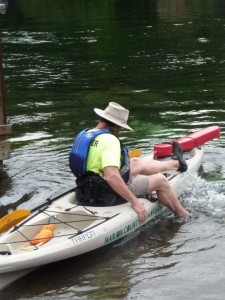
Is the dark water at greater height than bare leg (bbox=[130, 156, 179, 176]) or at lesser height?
lesser

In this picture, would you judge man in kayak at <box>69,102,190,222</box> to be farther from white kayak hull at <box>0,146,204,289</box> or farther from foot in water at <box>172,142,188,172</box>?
foot in water at <box>172,142,188,172</box>

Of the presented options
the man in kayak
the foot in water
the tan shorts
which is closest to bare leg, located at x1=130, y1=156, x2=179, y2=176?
the foot in water

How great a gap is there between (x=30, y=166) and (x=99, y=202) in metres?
3.48

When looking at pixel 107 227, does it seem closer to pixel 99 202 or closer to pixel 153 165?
pixel 99 202

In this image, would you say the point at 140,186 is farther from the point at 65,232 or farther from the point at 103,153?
the point at 65,232

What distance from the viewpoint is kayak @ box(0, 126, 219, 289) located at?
695 cm

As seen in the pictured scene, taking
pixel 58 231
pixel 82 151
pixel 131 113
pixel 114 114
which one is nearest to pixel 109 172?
pixel 82 151

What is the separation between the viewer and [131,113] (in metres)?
14.7

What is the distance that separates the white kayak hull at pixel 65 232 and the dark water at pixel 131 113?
244 mm

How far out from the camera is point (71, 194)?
839cm

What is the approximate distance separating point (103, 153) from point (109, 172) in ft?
0.79

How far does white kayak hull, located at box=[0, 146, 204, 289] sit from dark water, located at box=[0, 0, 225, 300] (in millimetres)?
244

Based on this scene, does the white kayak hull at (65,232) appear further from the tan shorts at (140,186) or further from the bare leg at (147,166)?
the bare leg at (147,166)

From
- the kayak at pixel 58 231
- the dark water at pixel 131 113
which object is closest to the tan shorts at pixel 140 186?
the kayak at pixel 58 231
